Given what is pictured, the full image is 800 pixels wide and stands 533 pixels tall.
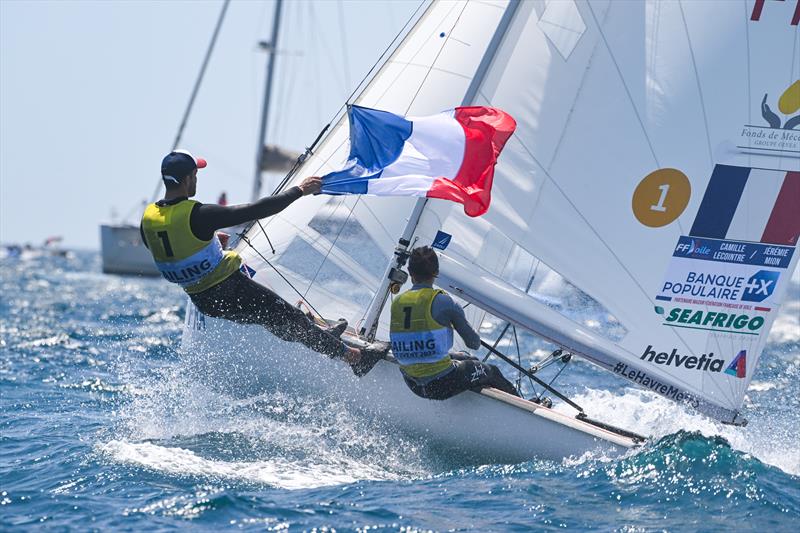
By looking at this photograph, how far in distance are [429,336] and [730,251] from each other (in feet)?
6.27

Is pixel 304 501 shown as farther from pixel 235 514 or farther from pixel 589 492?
pixel 589 492

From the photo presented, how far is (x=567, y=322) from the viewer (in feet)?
20.4

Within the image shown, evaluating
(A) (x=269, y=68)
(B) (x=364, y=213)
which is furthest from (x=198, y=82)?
(B) (x=364, y=213)

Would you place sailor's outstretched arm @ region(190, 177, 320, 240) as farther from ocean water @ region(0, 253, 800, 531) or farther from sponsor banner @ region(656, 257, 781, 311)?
sponsor banner @ region(656, 257, 781, 311)

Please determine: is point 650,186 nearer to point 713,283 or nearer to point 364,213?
point 713,283

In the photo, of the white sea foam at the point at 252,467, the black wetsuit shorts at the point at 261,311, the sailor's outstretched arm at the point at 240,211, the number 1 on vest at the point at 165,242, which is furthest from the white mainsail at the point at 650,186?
the number 1 on vest at the point at 165,242

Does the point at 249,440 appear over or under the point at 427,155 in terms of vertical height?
under

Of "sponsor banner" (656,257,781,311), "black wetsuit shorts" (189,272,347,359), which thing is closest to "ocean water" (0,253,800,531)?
"black wetsuit shorts" (189,272,347,359)

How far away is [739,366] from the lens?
20.8 feet

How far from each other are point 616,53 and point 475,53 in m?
1.01

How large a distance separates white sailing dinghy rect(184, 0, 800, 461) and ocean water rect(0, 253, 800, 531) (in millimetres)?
323

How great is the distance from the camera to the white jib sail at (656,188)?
6.16 metres

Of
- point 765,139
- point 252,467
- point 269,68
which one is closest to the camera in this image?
point 252,467

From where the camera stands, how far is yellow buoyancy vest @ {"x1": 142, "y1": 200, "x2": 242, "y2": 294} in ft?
18.7
